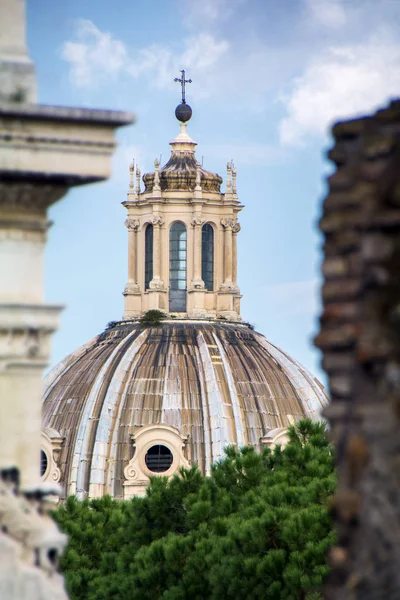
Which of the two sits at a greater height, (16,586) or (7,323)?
(7,323)

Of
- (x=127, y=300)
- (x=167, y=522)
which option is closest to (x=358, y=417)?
(x=167, y=522)

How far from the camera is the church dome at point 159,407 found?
96.2m

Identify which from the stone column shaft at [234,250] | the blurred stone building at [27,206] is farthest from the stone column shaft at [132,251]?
the blurred stone building at [27,206]

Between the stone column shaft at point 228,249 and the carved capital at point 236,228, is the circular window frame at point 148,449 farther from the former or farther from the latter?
the carved capital at point 236,228

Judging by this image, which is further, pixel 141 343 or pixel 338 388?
pixel 141 343

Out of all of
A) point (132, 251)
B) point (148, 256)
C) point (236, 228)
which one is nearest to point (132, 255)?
point (132, 251)

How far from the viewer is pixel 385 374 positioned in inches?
302

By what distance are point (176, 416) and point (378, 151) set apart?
89.8m

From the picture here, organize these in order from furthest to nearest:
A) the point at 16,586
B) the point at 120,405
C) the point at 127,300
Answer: the point at 127,300
the point at 120,405
the point at 16,586

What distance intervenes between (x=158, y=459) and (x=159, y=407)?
114 inches

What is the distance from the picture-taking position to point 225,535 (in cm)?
3934

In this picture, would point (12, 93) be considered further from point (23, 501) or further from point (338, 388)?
point (338, 388)

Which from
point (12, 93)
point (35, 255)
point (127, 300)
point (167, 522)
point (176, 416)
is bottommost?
point (35, 255)

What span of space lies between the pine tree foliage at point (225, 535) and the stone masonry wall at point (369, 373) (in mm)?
22878
